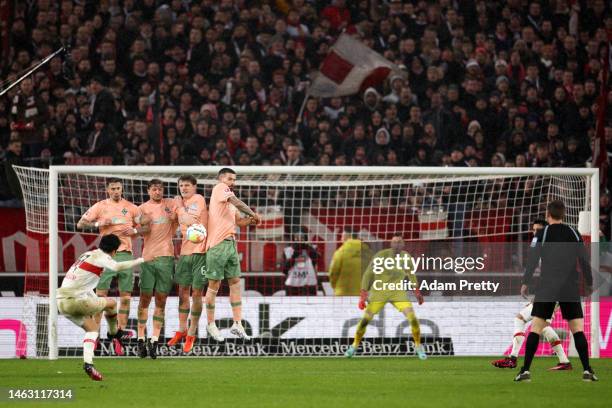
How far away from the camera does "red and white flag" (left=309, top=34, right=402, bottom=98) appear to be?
67.6 feet

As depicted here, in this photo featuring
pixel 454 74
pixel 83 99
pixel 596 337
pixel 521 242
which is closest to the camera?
pixel 596 337

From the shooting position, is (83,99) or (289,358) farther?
(83,99)

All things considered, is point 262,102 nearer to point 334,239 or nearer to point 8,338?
point 334,239

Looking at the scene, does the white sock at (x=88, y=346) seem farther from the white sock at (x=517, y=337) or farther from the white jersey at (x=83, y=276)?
the white sock at (x=517, y=337)

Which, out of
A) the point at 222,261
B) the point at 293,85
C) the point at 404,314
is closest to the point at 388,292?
the point at 404,314

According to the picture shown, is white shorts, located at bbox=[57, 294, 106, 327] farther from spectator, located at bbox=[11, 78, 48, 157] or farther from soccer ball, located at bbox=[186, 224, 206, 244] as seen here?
spectator, located at bbox=[11, 78, 48, 157]

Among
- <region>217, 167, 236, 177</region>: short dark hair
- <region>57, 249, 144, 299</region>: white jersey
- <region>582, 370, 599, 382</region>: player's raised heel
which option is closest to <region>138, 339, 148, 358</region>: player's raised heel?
<region>217, 167, 236, 177</region>: short dark hair

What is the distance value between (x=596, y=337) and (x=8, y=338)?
8308 mm

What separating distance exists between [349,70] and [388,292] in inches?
244

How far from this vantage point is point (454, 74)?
21.0 metres

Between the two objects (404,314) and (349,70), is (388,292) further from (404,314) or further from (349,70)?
(349,70)

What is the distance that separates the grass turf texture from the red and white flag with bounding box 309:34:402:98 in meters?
6.63

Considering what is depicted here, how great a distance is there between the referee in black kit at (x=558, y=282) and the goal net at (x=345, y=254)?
3909 millimetres

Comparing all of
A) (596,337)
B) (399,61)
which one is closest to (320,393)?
(596,337)
